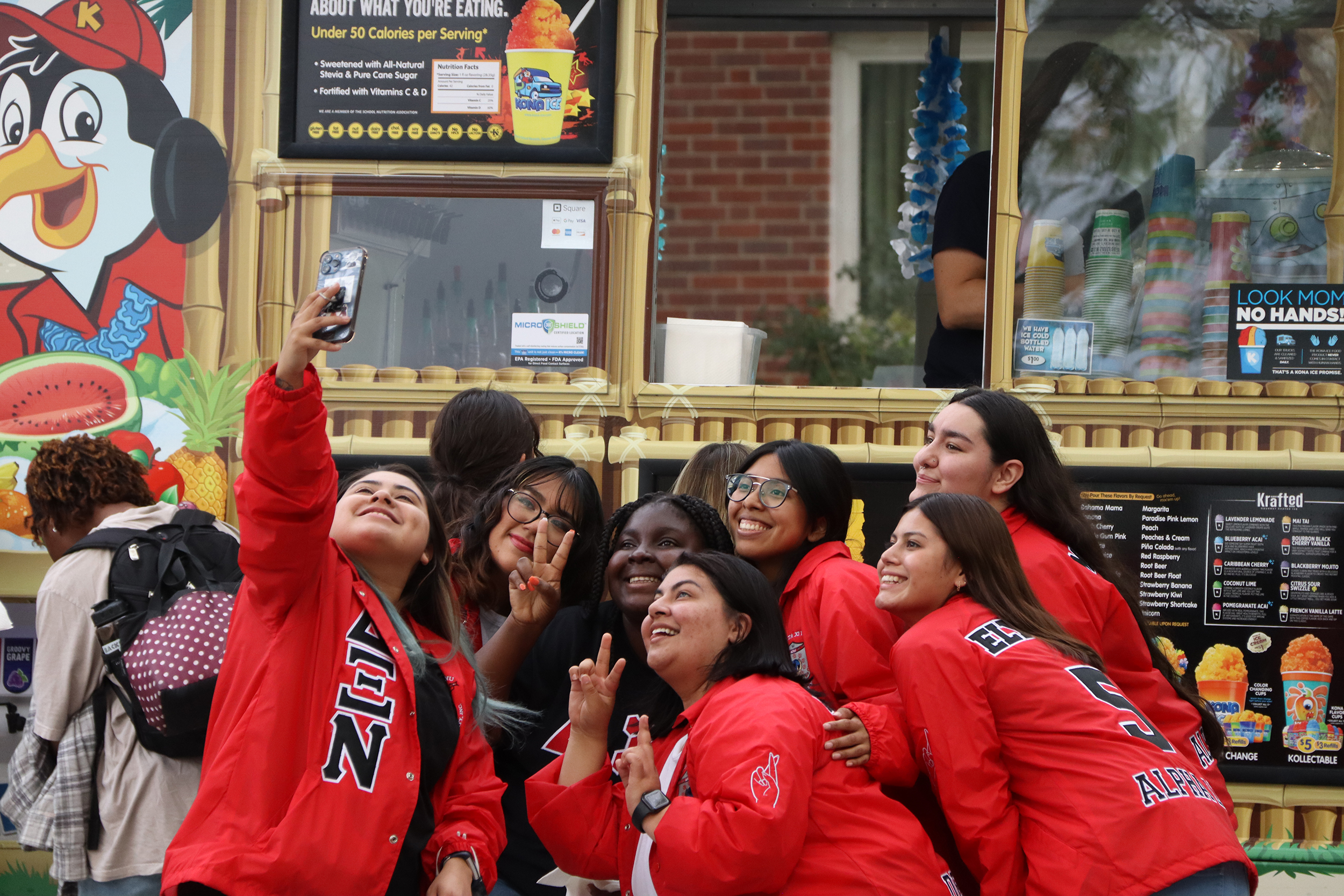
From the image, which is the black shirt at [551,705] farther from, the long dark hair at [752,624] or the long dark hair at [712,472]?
the long dark hair at [712,472]

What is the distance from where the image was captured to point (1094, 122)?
15.9 feet

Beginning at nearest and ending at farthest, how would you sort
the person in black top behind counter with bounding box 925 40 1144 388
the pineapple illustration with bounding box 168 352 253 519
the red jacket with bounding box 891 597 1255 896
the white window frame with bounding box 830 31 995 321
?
the red jacket with bounding box 891 597 1255 896, the pineapple illustration with bounding box 168 352 253 519, the person in black top behind counter with bounding box 925 40 1144 388, the white window frame with bounding box 830 31 995 321

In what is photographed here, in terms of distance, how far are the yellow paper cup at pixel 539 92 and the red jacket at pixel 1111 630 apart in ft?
7.77

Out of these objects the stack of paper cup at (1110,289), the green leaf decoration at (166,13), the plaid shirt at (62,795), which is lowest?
the plaid shirt at (62,795)

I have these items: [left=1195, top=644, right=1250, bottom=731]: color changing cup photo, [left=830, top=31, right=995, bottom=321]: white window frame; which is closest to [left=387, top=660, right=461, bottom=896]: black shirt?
[left=1195, top=644, right=1250, bottom=731]: color changing cup photo

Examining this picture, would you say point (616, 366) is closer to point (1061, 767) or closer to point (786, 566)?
point (786, 566)

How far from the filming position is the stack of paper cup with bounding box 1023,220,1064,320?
4.58 m

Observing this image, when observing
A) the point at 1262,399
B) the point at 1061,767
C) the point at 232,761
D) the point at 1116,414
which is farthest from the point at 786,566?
the point at 1262,399

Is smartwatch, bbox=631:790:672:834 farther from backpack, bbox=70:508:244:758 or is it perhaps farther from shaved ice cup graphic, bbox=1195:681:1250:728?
shaved ice cup graphic, bbox=1195:681:1250:728

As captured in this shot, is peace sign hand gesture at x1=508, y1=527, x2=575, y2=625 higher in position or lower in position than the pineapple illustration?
lower

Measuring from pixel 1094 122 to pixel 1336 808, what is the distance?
2.62 meters

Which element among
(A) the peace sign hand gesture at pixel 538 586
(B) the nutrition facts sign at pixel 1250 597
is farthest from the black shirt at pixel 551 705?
(B) the nutrition facts sign at pixel 1250 597

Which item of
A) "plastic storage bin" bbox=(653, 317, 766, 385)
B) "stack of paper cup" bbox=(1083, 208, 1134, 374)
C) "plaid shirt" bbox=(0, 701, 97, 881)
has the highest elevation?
"stack of paper cup" bbox=(1083, 208, 1134, 374)

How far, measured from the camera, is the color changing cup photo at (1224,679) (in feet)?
13.9
